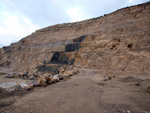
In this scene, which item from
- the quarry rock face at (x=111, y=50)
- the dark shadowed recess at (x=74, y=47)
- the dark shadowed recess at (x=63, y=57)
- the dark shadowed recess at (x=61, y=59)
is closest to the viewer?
the quarry rock face at (x=111, y=50)

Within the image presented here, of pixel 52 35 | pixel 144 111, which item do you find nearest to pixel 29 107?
pixel 144 111

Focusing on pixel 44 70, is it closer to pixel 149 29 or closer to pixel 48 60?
pixel 48 60

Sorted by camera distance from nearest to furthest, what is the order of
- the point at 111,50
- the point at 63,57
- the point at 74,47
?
1. the point at 111,50
2. the point at 63,57
3. the point at 74,47

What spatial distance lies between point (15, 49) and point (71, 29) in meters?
19.4

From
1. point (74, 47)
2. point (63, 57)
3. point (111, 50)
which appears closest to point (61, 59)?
point (63, 57)

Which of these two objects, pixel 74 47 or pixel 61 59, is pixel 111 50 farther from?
pixel 61 59

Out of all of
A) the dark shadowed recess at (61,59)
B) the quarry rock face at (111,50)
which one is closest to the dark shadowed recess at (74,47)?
the quarry rock face at (111,50)

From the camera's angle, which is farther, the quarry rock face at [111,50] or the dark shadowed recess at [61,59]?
the dark shadowed recess at [61,59]

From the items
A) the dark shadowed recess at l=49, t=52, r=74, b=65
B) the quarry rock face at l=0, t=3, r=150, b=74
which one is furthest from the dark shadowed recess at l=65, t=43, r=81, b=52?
the dark shadowed recess at l=49, t=52, r=74, b=65

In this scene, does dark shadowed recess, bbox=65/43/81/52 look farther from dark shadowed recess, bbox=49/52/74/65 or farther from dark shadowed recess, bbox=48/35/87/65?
dark shadowed recess, bbox=49/52/74/65

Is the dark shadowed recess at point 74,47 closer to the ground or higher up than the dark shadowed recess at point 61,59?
higher up

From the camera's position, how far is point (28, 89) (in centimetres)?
489

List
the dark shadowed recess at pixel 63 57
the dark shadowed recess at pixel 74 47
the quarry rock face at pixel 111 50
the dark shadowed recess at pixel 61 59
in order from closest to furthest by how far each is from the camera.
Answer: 1. the quarry rock face at pixel 111 50
2. the dark shadowed recess at pixel 61 59
3. the dark shadowed recess at pixel 63 57
4. the dark shadowed recess at pixel 74 47

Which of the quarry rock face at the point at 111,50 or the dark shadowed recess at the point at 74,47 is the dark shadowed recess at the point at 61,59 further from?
the dark shadowed recess at the point at 74,47
